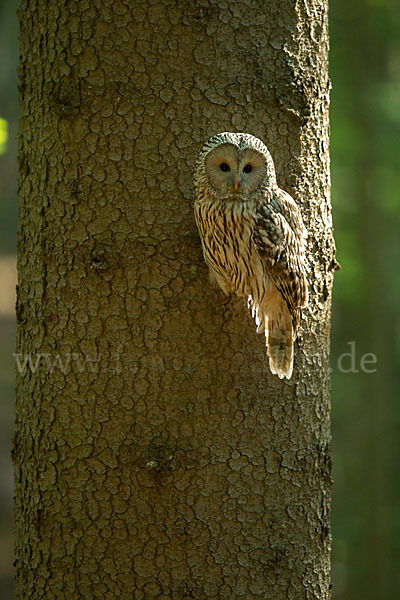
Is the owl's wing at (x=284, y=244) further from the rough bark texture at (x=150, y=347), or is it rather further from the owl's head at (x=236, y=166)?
the rough bark texture at (x=150, y=347)

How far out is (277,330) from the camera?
2.87 m

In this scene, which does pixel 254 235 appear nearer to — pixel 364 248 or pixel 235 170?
pixel 235 170

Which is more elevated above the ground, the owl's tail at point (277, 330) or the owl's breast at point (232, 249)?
the owl's breast at point (232, 249)

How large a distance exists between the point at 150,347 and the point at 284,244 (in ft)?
2.27

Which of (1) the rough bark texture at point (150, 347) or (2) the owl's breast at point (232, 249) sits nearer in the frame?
(1) the rough bark texture at point (150, 347)

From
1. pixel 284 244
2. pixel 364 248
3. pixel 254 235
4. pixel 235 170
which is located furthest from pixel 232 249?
pixel 364 248

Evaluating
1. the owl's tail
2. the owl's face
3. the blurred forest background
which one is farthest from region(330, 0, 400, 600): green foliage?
the owl's face

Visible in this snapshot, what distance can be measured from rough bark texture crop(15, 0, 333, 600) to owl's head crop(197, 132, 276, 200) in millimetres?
85

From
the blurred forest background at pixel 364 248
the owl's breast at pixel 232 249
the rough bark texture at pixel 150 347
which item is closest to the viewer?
the rough bark texture at pixel 150 347

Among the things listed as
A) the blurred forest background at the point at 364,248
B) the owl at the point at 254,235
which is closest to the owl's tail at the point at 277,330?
the owl at the point at 254,235

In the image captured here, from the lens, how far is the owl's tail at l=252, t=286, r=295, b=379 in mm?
2709

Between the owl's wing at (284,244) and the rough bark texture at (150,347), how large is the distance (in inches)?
7.8

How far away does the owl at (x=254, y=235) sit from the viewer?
2652mm

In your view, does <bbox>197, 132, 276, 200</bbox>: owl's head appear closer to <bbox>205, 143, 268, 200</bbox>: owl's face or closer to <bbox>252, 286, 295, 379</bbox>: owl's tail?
<bbox>205, 143, 268, 200</bbox>: owl's face
